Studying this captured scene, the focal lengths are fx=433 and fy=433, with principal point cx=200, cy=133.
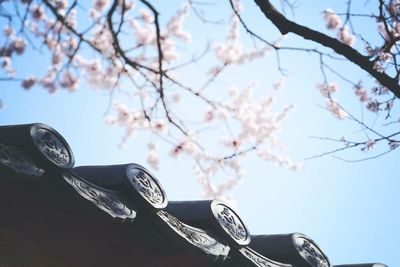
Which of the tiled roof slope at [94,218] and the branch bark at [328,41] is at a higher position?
the branch bark at [328,41]

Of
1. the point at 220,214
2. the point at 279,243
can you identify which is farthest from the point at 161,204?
the point at 279,243

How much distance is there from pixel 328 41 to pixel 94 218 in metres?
1.97

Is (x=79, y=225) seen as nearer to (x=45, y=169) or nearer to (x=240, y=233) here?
(x=45, y=169)

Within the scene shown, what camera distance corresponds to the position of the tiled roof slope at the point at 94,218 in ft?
5.76

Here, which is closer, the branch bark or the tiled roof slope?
the tiled roof slope

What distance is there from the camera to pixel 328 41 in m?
3.00

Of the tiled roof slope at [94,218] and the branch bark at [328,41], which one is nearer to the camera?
the tiled roof slope at [94,218]

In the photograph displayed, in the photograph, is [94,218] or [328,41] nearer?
[94,218]

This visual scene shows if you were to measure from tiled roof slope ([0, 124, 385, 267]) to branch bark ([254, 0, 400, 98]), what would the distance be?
1219mm

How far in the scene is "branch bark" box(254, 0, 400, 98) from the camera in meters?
2.74

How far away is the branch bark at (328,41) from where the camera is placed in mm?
2740

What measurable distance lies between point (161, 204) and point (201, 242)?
264 millimetres

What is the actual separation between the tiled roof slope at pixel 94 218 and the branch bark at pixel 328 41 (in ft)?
4.00

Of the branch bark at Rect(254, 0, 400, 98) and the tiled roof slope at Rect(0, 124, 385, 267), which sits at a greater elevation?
the branch bark at Rect(254, 0, 400, 98)
